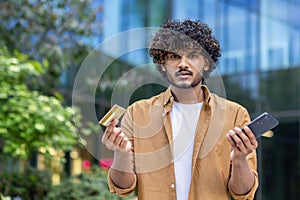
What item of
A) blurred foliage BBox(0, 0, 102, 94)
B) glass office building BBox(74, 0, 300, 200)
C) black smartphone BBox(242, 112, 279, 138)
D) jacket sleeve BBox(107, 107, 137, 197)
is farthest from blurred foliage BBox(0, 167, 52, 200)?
glass office building BBox(74, 0, 300, 200)

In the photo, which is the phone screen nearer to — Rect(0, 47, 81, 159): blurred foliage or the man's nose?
the man's nose

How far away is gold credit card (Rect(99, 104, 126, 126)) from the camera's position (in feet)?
7.74

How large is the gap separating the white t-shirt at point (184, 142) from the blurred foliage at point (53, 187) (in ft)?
13.0

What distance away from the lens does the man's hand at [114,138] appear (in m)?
2.46

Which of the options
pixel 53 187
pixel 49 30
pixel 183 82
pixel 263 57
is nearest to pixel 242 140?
pixel 183 82

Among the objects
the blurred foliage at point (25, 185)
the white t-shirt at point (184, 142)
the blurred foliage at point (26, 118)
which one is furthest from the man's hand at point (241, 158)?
the blurred foliage at point (25, 185)

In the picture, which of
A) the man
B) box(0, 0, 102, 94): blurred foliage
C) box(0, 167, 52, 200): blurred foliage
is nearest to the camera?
the man

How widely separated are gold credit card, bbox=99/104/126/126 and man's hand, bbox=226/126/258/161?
0.46 meters

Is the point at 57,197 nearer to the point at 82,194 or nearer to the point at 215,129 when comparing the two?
the point at 82,194

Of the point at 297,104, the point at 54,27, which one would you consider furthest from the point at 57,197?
the point at 297,104

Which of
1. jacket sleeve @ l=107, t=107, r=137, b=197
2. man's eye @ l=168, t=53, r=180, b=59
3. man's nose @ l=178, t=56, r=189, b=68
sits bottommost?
jacket sleeve @ l=107, t=107, r=137, b=197

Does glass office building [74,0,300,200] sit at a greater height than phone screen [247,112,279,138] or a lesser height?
greater

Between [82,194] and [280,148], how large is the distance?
816 centimetres

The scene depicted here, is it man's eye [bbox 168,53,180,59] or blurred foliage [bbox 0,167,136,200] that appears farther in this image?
blurred foliage [bbox 0,167,136,200]
